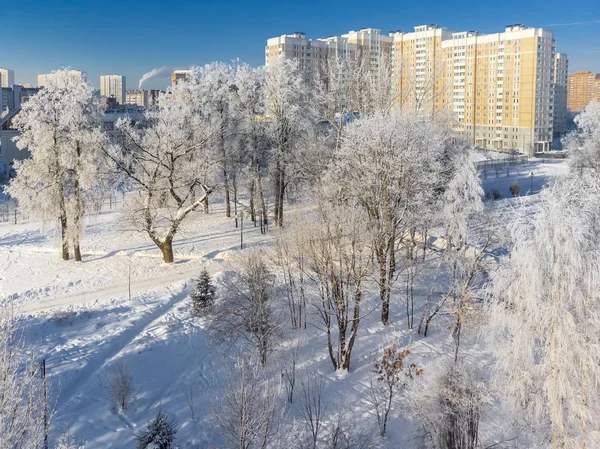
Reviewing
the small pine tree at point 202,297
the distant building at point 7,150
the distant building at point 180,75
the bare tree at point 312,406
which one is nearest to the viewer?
the bare tree at point 312,406

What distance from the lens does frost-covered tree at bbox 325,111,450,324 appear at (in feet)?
66.3

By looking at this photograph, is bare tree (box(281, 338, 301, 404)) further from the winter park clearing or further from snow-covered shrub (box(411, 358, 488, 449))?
snow-covered shrub (box(411, 358, 488, 449))

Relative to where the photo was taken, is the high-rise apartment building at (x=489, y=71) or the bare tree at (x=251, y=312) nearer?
the bare tree at (x=251, y=312)

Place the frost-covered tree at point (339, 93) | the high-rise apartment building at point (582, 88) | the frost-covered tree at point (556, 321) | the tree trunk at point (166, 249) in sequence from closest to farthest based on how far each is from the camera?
the frost-covered tree at point (556, 321) < the tree trunk at point (166, 249) < the frost-covered tree at point (339, 93) < the high-rise apartment building at point (582, 88)

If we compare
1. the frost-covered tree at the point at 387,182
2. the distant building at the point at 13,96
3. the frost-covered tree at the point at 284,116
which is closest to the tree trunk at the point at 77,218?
the frost-covered tree at the point at 284,116

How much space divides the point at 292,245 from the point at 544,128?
82.6 metres

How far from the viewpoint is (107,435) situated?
13.3 meters

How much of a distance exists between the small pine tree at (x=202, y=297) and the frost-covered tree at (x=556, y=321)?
10911mm

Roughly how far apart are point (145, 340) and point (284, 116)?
1868 centimetres

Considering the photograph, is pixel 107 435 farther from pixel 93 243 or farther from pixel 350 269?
pixel 93 243

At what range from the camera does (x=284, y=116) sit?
33062 millimetres

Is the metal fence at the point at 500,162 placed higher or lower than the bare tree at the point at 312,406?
higher

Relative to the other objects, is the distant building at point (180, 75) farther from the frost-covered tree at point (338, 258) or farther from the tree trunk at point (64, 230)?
the frost-covered tree at point (338, 258)

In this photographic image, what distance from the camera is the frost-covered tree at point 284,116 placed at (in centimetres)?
3275
